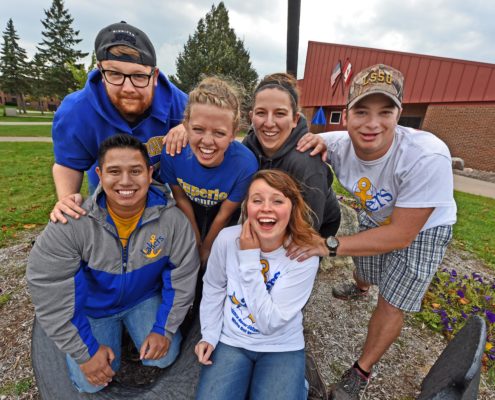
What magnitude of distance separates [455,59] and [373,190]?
1473cm

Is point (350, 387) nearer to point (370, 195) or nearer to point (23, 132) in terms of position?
point (370, 195)

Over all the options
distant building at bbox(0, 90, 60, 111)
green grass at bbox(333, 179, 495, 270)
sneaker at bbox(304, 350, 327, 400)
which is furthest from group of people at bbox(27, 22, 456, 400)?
distant building at bbox(0, 90, 60, 111)

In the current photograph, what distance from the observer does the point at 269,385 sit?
1708 millimetres

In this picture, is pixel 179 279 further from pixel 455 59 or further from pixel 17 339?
pixel 455 59

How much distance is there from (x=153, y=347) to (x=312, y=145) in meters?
1.73

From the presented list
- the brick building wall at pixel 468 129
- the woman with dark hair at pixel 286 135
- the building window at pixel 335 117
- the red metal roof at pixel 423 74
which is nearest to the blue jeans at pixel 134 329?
the woman with dark hair at pixel 286 135

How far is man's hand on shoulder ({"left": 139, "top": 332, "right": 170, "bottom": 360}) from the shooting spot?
1994 millimetres

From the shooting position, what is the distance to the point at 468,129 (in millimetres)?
12711

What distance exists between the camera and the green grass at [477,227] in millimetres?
4906

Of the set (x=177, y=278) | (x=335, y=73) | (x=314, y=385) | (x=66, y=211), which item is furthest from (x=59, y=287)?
(x=335, y=73)

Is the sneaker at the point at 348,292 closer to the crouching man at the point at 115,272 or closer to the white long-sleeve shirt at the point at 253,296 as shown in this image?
the white long-sleeve shirt at the point at 253,296

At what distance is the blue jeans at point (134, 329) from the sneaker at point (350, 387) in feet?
3.90

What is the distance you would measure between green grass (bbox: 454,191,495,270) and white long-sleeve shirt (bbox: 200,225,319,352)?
13.7 ft

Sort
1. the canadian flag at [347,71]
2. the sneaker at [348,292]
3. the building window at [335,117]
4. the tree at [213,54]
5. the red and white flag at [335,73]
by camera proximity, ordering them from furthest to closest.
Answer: the tree at [213,54] → the building window at [335,117] → the red and white flag at [335,73] → the canadian flag at [347,71] → the sneaker at [348,292]
